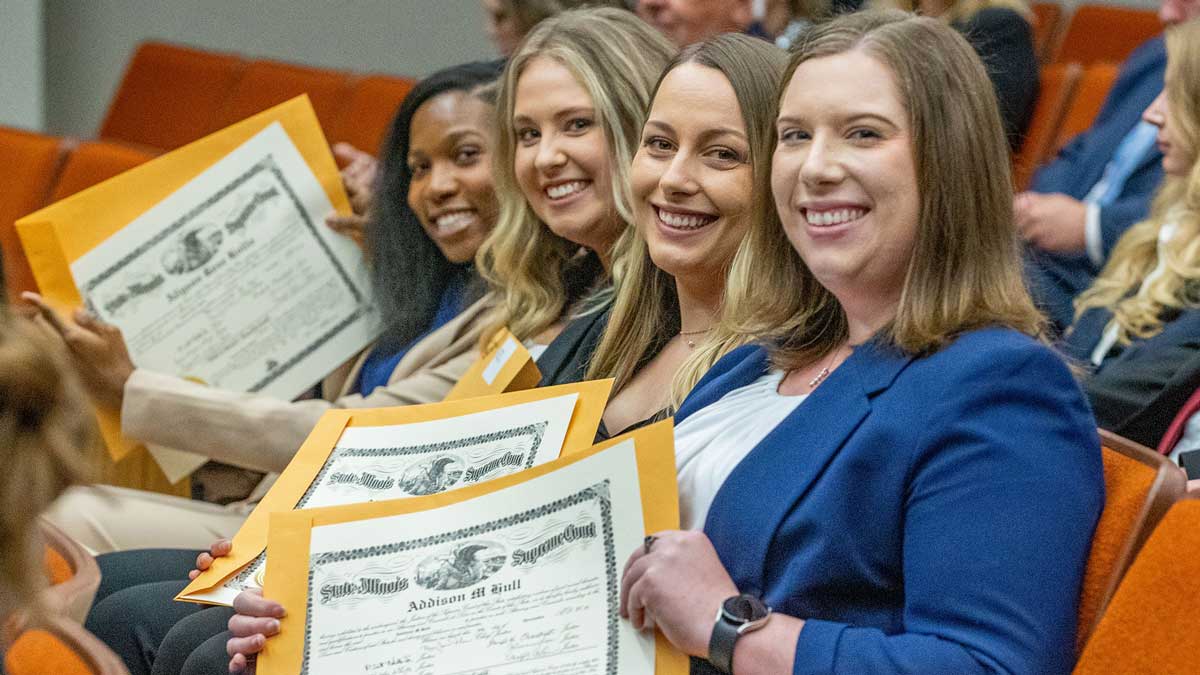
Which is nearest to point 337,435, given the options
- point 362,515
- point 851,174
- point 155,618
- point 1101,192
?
point 362,515

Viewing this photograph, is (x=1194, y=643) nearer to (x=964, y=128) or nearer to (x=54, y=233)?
(x=964, y=128)

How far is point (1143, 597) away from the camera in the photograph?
1191 millimetres

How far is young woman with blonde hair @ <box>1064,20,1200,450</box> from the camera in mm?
2266

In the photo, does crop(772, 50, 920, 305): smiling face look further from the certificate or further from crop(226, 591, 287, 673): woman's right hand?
the certificate

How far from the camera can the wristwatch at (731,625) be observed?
128 cm

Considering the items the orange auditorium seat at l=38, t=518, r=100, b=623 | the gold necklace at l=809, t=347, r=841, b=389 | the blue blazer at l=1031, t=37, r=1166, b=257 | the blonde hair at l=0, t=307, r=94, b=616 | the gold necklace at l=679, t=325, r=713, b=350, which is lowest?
the blue blazer at l=1031, t=37, r=1166, b=257

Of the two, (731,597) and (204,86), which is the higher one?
(731,597)

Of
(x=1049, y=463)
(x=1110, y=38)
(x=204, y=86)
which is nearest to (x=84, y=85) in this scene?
(x=204, y=86)

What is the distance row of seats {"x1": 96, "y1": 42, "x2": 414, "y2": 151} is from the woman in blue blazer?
3698 millimetres

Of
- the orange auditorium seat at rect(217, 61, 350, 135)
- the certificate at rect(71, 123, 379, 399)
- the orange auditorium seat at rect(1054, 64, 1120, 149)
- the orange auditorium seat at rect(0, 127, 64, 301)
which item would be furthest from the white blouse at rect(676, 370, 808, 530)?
the orange auditorium seat at rect(217, 61, 350, 135)

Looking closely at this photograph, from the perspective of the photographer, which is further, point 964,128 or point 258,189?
point 258,189

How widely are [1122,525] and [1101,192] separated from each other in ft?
6.66

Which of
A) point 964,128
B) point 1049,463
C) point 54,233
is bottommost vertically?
point 54,233

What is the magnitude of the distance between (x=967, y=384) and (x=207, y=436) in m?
1.63
